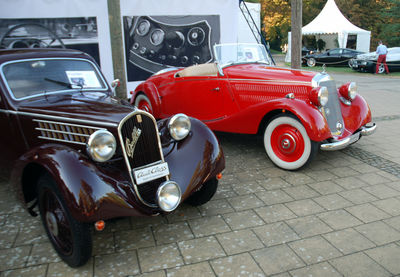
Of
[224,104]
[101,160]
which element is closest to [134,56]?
[224,104]

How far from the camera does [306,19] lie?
35500mm

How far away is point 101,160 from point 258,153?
2972 mm

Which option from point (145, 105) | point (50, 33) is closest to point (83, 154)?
point (145, 105)

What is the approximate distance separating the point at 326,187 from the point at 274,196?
668 mm

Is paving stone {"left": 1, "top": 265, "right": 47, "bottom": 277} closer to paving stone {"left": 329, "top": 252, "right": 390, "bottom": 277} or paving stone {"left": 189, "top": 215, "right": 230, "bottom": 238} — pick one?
paving stone {"left": 189, "top": 215, "right": 230, "bottom": 238}

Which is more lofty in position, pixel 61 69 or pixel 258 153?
pixel 61 69

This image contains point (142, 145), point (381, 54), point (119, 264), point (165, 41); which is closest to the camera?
point (119, 264)

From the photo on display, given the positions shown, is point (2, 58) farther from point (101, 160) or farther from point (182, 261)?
point (182, 261)

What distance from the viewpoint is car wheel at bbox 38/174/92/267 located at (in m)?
2.29

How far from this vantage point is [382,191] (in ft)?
11.8

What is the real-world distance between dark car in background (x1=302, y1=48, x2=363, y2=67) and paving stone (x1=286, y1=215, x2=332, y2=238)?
18.7 metres

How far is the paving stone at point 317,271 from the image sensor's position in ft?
7.55

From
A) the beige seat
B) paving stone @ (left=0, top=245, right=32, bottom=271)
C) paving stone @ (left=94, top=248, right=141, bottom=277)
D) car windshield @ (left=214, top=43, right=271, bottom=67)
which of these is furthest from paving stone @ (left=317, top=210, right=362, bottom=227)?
car windshield @ (left=214, top=43, right=271, bottom=67)

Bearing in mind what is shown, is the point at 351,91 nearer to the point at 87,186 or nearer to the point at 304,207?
the point at 304,207
